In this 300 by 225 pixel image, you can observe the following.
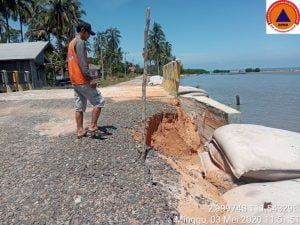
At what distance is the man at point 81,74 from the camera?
5.11 m

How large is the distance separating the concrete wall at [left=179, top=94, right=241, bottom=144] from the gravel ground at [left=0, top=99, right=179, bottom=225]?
306 centimetres

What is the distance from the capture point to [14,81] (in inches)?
854

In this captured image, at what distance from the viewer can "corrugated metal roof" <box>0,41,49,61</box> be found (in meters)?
26.7

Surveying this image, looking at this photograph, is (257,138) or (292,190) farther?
(257,138)

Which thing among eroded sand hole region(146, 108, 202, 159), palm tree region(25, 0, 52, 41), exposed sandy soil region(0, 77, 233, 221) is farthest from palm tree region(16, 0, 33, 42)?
eroded sand hole region(146, 108, 202, 159)

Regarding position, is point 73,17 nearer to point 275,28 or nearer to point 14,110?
point 14,110

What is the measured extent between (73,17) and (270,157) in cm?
3806

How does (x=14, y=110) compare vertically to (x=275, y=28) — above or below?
below

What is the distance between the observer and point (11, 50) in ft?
93.1

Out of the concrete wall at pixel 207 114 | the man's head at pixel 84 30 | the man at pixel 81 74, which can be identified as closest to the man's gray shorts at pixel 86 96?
the man at pixel 81 74

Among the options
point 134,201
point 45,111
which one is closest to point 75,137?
point 134,201

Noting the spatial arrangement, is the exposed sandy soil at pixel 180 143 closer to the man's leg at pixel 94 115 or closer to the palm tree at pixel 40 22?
the man's leg at pixel 94 115

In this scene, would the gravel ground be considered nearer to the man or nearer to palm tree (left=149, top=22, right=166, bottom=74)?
the man

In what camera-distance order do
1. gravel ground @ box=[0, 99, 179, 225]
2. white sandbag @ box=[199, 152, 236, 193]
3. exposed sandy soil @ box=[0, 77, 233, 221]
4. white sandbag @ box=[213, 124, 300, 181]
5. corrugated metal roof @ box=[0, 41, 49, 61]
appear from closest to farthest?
gravel ground @ box=[0, 99, 179, 225] < exposed sandy soil @ box=[0, 77, 233, 221] < white sandbag @ box=[213, 124, 300, 181] < white sandbag @ box=[199, 152, 236, 193] < corrugated metal roof @ box=[0, 41, 49, 61]
